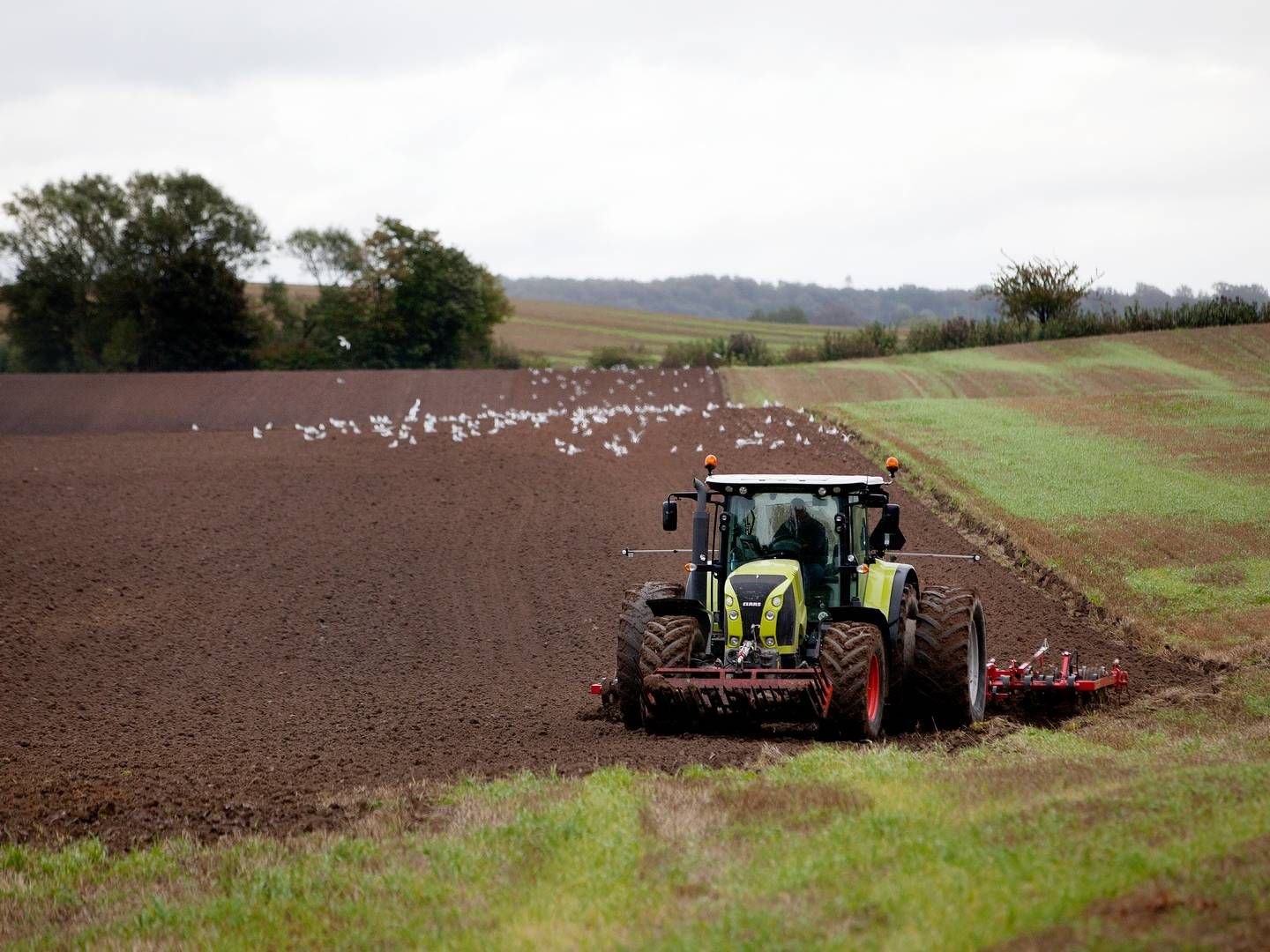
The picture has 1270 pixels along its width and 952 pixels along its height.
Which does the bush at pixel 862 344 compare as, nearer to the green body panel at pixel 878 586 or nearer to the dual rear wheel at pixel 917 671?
the dual rear wheel at pixel 917 671

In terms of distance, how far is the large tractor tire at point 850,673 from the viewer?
1170 centimetres

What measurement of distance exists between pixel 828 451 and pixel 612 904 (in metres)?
25.6

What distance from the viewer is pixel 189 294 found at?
61.7m

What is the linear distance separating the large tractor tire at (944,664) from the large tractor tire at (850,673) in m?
1.22

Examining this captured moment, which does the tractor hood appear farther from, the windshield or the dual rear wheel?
the windshield

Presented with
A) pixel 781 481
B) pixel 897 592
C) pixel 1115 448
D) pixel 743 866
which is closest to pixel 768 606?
pixel 781 481

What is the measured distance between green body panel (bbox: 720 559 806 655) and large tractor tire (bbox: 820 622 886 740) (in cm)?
37

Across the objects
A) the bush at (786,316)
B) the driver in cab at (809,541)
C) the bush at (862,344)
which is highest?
the bush at (786,316)

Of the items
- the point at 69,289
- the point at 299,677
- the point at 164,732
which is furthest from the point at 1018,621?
the point at 69,289

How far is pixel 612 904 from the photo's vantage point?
7.41 m

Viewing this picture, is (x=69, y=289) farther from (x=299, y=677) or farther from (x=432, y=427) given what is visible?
(x=299, y=677)

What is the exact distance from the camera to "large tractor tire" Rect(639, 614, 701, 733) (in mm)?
12203

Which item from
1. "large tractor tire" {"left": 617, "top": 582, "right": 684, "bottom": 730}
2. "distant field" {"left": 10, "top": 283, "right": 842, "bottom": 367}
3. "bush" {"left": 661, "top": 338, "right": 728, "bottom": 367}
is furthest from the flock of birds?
"distant field" {"left": 10, "top": 283, "right": 842, "bottom": 367}

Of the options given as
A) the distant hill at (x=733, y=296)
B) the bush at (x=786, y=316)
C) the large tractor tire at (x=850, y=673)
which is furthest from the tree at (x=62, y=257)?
the distant hill at (x=733, y=296)
